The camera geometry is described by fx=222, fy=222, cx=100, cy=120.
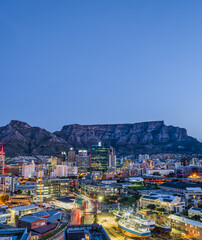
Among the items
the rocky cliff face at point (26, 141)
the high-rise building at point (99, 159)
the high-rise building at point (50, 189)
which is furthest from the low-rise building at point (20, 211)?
the rocky cliff face at point (26, 141)

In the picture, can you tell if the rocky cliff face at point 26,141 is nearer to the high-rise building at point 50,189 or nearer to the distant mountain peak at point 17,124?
the distant mountain peak at point 17,124

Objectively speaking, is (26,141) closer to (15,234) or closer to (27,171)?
(27,171)

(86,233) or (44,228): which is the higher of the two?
(86,233)

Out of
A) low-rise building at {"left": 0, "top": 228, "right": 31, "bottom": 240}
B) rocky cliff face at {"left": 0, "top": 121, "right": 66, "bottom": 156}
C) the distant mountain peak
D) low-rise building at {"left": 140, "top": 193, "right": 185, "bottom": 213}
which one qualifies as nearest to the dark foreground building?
low-rise building at {"left": 0, "top": 228, "right": 31, "bottom": 240}

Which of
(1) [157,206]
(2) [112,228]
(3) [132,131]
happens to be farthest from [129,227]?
(3) [132,131]

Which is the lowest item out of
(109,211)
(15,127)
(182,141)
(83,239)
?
(109,211)

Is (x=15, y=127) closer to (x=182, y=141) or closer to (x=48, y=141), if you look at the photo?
(x=48, y=141)

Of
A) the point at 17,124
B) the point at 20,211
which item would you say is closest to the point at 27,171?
the point at 20,211
